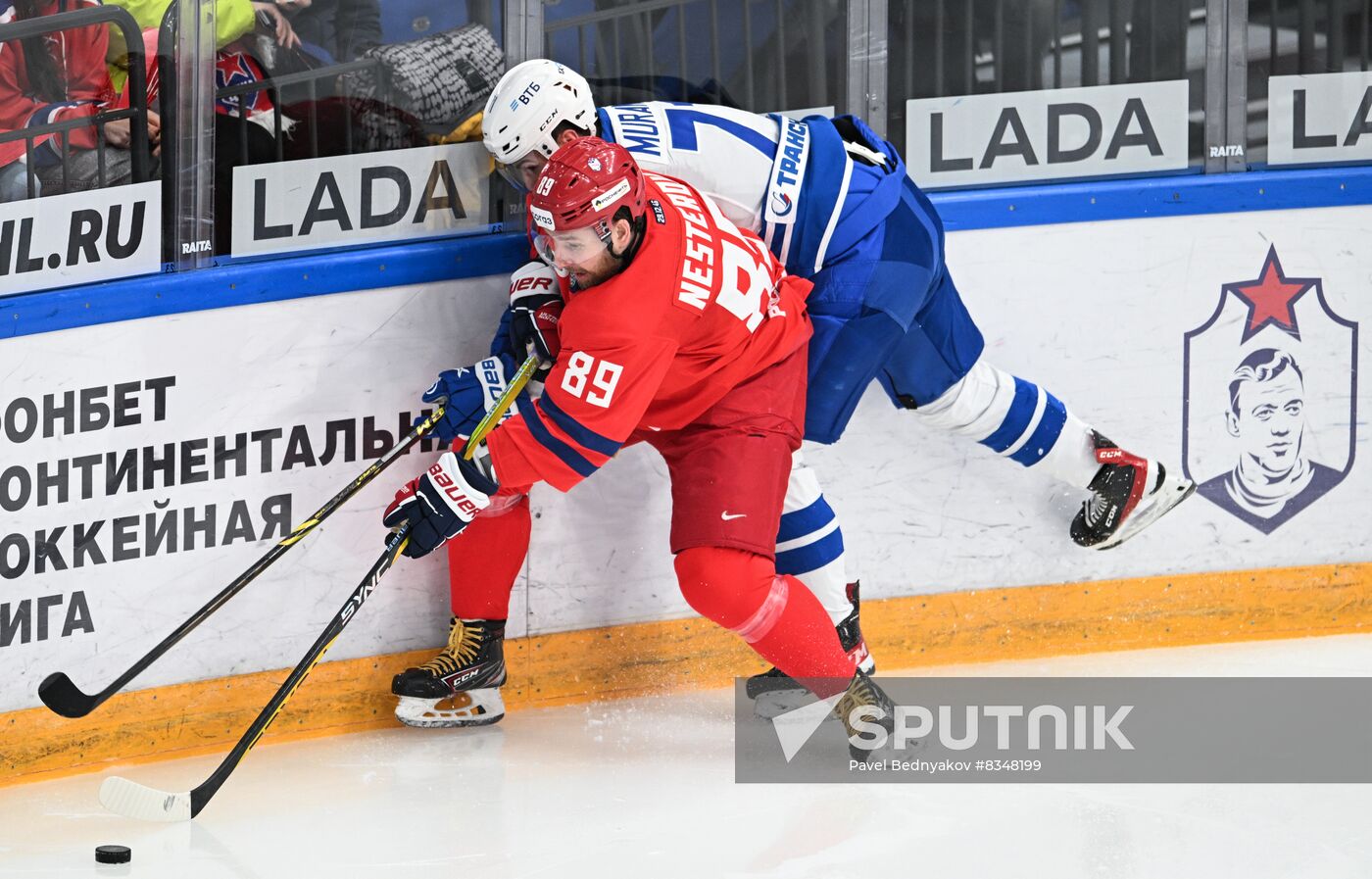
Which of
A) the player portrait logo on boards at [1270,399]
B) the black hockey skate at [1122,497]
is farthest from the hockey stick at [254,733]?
the player portrait logo on boards at [1270,399]

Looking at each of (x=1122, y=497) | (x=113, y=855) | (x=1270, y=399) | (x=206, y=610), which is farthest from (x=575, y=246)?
(x=1270, y=399)

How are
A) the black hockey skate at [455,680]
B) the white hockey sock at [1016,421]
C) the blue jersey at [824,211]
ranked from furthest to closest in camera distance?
the white hockey sock at [1016,421]
the black hockey skate at [455,680]
the blue jersey at [824,211]

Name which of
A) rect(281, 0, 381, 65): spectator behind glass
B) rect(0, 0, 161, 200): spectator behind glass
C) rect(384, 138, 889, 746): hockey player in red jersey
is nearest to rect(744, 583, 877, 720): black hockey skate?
rect(384, 138, 889, 746): hockey player in red jersey

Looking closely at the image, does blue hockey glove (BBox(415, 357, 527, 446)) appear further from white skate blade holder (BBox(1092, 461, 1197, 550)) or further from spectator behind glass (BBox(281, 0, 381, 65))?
white skate blade holder (BBox(1092, 461, 1197, 550))

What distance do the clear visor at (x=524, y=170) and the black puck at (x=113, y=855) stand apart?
54.4 inches

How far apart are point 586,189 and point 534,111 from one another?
411 mm

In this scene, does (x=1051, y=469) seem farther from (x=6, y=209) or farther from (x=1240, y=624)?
(x=6, y=209)

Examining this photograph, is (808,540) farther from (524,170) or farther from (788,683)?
(524,170)

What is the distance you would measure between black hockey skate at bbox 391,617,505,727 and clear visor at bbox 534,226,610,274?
86 centimetres

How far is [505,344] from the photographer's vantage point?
3.17 m

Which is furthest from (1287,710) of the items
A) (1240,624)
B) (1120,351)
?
(1120,351)

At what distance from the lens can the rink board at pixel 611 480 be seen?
3.01 meters

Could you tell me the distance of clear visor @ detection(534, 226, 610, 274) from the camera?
8.96 feet

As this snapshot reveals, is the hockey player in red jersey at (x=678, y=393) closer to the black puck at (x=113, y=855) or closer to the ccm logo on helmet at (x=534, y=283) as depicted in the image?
the ccm logo on helmet at (x=534, y=283)
